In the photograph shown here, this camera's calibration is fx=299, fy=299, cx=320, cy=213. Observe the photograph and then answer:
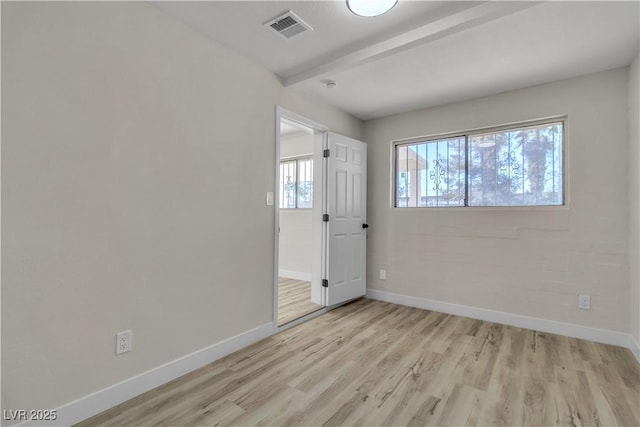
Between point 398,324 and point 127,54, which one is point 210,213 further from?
point 398,324

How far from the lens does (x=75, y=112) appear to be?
161 cm

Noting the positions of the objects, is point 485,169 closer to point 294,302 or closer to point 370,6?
point 370,6

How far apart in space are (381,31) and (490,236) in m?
2.36

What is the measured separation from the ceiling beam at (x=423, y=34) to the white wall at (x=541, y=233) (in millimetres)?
1581

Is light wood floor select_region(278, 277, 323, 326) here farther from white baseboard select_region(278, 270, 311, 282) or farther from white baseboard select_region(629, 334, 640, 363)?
white baseboard select_region(629, 334, 640, 363)

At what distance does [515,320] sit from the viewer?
10.1 feet

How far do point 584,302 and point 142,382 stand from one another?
3.67 meters

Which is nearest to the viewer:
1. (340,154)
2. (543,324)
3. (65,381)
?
(65,381)

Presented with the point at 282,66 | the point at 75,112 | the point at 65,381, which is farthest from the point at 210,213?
the point at 282,66

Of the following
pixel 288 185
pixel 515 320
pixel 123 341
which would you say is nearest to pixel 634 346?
pixel 515 320

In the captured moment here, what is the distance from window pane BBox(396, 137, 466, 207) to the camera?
139 inches

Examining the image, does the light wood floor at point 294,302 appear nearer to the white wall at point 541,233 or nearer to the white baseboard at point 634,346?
the white wall at point 541,233

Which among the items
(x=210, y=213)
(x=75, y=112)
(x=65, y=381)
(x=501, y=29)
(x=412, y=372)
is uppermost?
(x=501, y=29)

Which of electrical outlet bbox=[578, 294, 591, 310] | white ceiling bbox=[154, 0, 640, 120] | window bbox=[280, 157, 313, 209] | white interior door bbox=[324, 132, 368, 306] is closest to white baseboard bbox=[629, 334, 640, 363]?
electrical outlet bbox=[578, 294, 591, 310]
